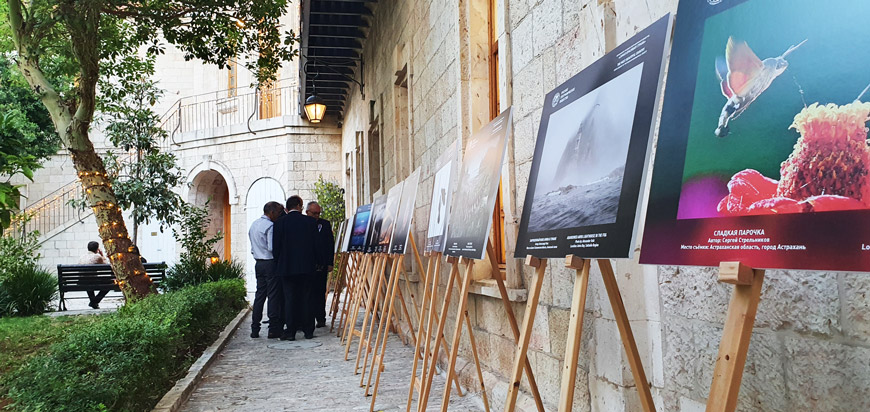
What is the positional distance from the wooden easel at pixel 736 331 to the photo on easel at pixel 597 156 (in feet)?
1.42

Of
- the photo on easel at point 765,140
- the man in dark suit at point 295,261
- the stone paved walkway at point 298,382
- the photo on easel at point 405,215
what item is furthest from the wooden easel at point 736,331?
the man in dark suit at point 295,261

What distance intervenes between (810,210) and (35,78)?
9141 millimetres

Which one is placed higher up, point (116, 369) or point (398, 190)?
point (398, 190)

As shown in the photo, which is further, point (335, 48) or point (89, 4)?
point (335, 48)

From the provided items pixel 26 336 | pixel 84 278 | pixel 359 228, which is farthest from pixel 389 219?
pixel 84 278

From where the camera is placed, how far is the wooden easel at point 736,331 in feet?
4.40

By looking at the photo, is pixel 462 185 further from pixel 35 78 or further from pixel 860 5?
pixel 35 78

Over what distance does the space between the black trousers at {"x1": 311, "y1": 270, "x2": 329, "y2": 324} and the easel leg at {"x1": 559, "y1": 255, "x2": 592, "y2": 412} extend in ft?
21.3

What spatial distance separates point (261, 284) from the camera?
27.7 ft

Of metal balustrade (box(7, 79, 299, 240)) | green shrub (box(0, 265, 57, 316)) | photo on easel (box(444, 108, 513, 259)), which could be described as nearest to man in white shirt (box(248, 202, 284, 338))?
photo on easel (box(444, 108, 513, 259))

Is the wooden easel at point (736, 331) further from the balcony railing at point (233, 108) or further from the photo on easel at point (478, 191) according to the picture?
the balcony railing at point (233, 108)

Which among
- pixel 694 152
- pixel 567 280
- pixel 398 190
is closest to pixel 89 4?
pixel 398 190

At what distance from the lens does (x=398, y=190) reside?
5.40 meters

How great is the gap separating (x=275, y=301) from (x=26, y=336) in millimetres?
2902
